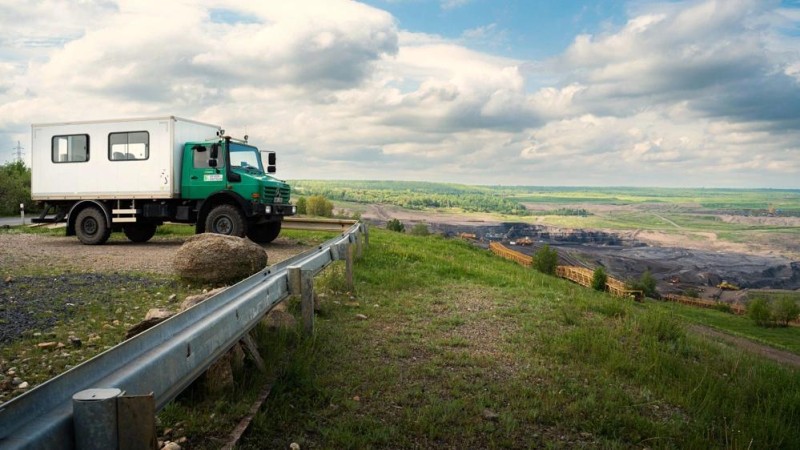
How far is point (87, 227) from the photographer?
17766 millimetres

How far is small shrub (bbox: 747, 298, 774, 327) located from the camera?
55.3 meters

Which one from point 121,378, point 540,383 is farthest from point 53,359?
point 540,383

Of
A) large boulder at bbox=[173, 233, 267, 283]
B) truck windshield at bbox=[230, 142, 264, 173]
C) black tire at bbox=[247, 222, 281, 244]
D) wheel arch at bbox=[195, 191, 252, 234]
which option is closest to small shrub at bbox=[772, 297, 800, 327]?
black tire at bbox=[247, 222, 281, 244]

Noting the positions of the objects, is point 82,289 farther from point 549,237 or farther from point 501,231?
point 549,237

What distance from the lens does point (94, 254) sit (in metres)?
14.7

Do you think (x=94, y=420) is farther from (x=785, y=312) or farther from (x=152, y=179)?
(x=785, y=312)

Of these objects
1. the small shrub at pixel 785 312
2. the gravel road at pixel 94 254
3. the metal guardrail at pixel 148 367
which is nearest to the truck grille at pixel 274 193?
the gravel road at pixel 94 254

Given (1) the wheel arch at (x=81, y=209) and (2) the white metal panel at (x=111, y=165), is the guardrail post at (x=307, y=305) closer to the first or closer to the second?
(2) the white metal panel at (x=111, y=165)

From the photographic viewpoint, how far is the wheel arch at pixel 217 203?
53.6 feet

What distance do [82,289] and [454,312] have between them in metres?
5.76

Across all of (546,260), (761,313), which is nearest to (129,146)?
(546,260)

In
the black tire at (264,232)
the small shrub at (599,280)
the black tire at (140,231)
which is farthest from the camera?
the small shrub at (599,280)

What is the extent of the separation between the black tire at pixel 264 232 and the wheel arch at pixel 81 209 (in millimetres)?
4027

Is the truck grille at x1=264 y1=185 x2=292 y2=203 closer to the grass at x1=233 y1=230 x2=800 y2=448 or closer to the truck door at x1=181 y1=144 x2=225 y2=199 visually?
the truck door at x1=181 y1=144 x2=225 y2=199
